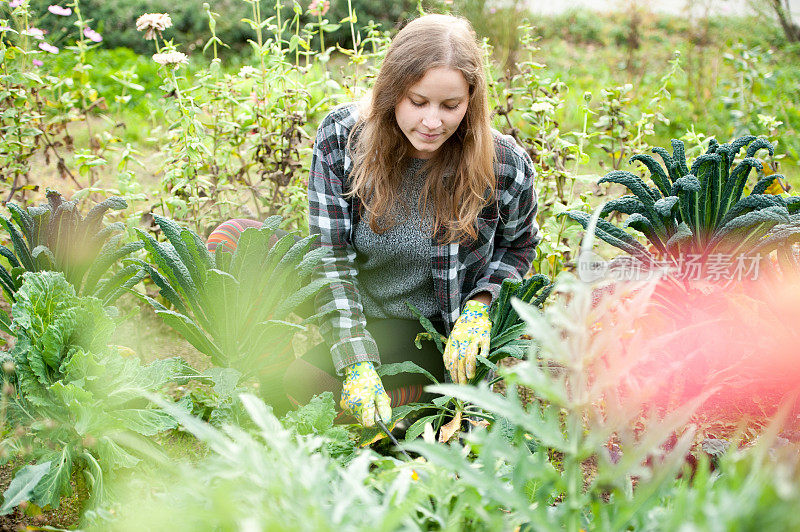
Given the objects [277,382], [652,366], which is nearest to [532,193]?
[652,366]

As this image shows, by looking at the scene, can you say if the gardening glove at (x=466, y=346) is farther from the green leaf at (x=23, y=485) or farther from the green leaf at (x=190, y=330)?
the green leaf at (x=23, y=485)

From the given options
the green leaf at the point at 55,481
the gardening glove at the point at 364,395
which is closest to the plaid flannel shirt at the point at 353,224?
the gardening glove at the point at 364,395

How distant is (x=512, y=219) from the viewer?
1959 millimetres

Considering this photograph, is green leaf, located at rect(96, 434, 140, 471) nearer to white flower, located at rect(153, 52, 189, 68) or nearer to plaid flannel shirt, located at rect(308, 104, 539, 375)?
plaid flannel shirt, located at rect(308, 104, 539, 375)

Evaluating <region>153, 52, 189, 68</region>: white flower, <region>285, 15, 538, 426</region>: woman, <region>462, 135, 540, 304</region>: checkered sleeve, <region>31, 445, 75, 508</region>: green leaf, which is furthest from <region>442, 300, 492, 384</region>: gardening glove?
<region>153, 52, 189, 68</region>: white flower

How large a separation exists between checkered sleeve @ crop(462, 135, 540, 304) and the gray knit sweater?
153 millimetres

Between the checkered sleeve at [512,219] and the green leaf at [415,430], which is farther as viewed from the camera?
the checkered sleeve at [512,219]

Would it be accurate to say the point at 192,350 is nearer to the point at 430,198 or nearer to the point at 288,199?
the point at 288,199

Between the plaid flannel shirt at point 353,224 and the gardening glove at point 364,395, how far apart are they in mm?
107

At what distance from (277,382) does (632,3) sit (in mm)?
6351

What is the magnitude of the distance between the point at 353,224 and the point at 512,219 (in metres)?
0.47

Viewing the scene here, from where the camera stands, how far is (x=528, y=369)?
760mm

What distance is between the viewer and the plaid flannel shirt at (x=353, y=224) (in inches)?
73.7

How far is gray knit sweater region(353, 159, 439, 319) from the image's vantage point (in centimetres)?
191
